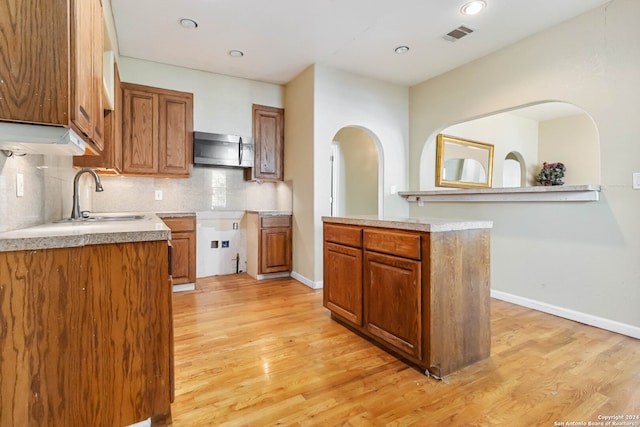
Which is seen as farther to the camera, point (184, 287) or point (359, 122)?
point (359, 122)

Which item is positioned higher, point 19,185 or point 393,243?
point 19,185

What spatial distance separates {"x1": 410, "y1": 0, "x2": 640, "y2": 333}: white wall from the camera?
7.82 feet

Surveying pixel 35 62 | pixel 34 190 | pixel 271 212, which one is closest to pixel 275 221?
pixel 271 212

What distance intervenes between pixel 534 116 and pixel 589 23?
345 cm

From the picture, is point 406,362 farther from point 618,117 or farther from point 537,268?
point 618,117

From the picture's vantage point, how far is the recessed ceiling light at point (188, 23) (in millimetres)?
2846

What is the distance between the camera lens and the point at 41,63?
102 cm

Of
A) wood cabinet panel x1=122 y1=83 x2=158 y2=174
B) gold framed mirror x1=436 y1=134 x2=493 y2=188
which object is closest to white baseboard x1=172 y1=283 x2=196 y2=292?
wood cabinet panel x1=122 y1=83 x2=158 y2=174

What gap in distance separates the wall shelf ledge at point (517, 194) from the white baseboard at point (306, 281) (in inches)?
67.8

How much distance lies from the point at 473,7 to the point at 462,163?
7.97 feet

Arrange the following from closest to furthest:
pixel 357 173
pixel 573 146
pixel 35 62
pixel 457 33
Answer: pixel 35 62, pixel 457 33, pixel 357 173, pixel 573 146

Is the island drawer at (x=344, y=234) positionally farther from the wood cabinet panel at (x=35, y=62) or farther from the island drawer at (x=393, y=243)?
the wood cabinet panel at (x=35, y=62)

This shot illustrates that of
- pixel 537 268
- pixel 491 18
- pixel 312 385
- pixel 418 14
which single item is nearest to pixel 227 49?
pixel 418 14

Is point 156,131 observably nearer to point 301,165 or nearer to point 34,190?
point 301,165
